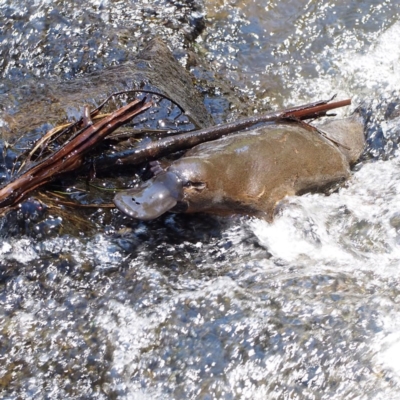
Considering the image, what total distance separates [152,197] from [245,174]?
29.8 inches

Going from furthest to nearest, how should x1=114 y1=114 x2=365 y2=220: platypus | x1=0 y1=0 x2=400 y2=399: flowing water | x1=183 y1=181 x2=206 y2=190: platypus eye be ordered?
x1=183 y1=181 x2=206 y2=190: platypus eye
x1=114 y1=114 x2=365 y2=220: platypus
x1=0 y1=0 x2=400 y2=399: flowing water

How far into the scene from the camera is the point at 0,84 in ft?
14.8

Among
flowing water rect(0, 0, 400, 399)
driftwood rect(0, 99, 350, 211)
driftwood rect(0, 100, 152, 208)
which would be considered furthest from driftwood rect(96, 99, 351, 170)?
flowing water rect(0, 0, 400, 399)

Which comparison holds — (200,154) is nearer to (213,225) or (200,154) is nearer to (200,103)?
(213,225)

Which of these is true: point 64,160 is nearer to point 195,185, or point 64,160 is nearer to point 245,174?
point 195,185

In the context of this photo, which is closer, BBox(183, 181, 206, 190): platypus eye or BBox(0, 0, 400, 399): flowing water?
BBox(0, 0, 400, 399): flowing water

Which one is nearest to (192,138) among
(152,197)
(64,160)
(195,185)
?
(195,185)

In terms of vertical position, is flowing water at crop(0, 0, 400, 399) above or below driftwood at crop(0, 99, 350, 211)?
below

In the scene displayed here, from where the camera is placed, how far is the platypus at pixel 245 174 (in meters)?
3.17

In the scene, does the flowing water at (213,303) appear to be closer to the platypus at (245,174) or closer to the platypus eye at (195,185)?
the platypus at (245,174)

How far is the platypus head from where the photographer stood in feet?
9.71

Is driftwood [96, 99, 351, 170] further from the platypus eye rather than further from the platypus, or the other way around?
the platypus eye

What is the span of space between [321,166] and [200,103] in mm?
1136

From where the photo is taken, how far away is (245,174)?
11.9 ft
